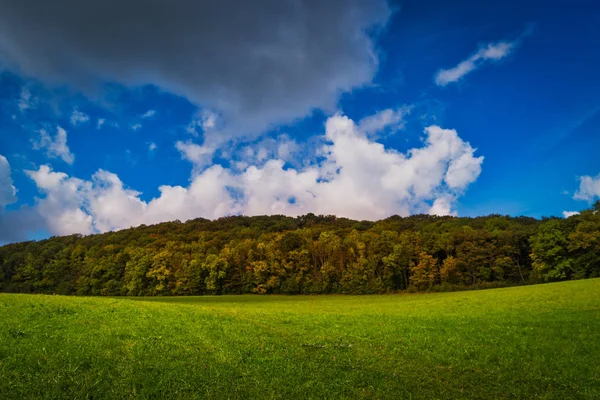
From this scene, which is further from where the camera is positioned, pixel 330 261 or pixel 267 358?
pixel 330 261

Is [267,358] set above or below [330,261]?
below

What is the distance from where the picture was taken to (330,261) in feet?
330

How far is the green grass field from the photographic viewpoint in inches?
406

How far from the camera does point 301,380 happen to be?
38.0 feet

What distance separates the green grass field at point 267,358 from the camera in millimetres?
10320

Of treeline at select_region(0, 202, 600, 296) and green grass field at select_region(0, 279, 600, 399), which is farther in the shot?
treeline at select_region(0, 202, 600, 296)

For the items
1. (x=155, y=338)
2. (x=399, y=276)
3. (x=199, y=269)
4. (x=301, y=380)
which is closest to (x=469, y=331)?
(x=301, y=380)

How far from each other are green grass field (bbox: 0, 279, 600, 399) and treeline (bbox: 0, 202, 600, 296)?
68.8m

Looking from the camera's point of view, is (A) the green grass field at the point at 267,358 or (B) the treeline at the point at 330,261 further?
(B) the treeline at the point at 330,261

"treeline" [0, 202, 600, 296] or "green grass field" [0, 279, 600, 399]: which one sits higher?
"treeline" [0, 202, 600, 296]

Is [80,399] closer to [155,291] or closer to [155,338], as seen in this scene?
[155,338]

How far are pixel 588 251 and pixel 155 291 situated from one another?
114399 mm

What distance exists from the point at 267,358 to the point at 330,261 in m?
88.1

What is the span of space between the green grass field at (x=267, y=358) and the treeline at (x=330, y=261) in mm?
68758
